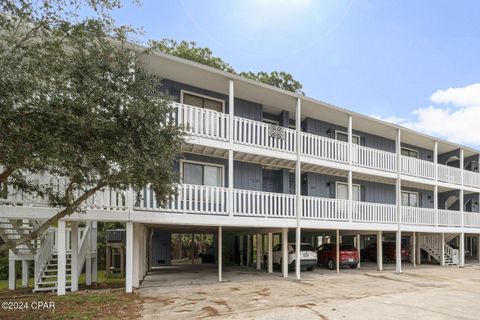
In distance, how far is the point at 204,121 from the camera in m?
Result: 14.6

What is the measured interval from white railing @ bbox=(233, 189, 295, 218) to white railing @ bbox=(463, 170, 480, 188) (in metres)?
15.1

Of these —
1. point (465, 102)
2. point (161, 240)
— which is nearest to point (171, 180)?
point (161, 240)

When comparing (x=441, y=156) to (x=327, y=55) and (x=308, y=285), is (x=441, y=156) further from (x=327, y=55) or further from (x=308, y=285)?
(x=308, y=285)

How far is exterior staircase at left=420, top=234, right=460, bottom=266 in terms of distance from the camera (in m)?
24.4

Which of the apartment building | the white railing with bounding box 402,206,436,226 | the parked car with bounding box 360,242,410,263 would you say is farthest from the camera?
the parked car with bounding box 360,242,410,263

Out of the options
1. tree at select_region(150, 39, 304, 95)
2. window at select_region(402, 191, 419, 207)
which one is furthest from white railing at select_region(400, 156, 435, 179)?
tree at select_region(150, 39, 304, 95)

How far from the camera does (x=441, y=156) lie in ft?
92.4

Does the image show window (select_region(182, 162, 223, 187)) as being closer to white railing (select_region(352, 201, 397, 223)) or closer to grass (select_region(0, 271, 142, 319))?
grass (select_region(0, 271, 142, 319))

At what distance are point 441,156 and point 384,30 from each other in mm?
13530

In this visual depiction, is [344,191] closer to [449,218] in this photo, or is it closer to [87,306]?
[449,218]

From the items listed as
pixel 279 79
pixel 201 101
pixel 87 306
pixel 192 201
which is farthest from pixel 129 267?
pixel 279 79

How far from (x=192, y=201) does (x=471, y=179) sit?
20.3 m

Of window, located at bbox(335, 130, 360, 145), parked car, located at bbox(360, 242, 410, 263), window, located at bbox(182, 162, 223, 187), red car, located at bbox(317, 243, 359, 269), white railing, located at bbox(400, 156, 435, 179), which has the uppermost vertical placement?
window, located at bbox(335, 130, 360, 145)

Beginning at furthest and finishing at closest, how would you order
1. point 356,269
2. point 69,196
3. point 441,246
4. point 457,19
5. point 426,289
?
point 441,246 → point 356,269 → point 457,19 → point 426,289 → point 69,196
